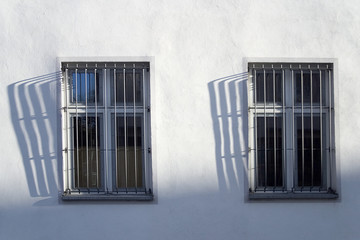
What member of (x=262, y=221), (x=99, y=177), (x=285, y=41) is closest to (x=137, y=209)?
(x=99, y=177)

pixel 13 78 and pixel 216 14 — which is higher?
pixel 216 14

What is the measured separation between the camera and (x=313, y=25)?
6215mm

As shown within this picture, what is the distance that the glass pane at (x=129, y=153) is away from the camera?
6.28 metres

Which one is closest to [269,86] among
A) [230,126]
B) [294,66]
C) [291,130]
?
[294,66]

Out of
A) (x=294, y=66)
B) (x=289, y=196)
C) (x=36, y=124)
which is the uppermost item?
(x=294, y=66)

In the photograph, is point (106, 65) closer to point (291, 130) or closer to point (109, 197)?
point (109, 197)

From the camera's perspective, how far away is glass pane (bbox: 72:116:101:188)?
20.5ft

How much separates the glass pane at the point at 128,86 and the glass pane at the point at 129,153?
0.19 metres

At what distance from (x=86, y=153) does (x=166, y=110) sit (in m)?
1.00

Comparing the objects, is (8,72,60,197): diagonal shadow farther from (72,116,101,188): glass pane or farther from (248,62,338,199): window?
(248,62,338,199): window

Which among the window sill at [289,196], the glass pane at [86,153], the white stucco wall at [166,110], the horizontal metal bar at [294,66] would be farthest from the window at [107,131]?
the horizontal metal bar at [294,66]

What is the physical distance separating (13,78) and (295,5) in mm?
3128

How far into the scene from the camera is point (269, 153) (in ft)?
20.8

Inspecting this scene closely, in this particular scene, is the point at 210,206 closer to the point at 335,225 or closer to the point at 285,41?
the point at 335,225
